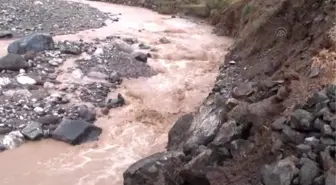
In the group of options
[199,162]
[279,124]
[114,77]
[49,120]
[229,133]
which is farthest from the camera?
[114,77]

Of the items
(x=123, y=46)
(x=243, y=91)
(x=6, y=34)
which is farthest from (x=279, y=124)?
(x=6, y=34)

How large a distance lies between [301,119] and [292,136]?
250 millimetres

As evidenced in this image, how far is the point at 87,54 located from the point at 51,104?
3.94m

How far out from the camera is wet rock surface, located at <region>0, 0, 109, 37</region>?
57.2ft

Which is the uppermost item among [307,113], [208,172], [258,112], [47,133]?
[307,113]

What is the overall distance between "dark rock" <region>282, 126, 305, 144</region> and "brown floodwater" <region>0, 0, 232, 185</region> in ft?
11.3

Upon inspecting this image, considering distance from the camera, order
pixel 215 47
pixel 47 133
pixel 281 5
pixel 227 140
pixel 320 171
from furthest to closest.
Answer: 1. pixel 215 47
2. pixel 281 5
3. pixel 47 133
4. pixel 227 140
5. pixel 320 171

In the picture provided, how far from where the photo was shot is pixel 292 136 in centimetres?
605

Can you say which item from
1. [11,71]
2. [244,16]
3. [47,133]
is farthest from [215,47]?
[47,133]

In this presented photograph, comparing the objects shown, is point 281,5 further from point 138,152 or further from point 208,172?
point 208,172

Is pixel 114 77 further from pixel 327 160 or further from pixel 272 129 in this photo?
pixel 327 160

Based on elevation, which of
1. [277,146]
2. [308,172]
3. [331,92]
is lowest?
[277,146]

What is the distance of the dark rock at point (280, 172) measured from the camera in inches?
212

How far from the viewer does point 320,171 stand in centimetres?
532
